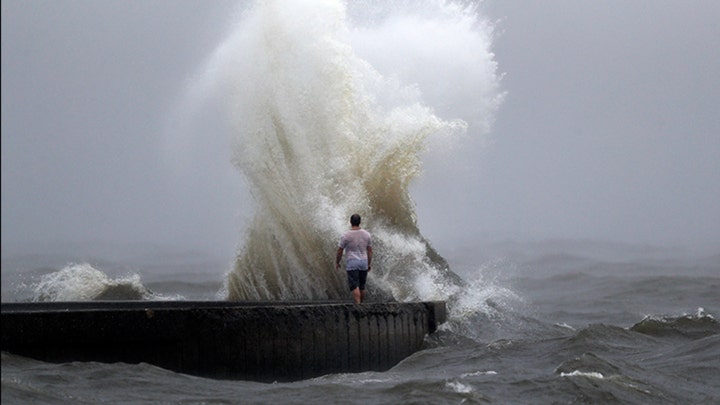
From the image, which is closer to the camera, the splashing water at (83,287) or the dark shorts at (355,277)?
the dark shorts at (355,277)

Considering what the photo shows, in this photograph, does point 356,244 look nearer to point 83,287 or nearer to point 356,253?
point 356,253

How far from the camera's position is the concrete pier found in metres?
9.72

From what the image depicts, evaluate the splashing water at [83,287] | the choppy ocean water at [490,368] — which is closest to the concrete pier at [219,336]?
the choppy ocean water at [490,368]

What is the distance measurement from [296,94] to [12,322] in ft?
29.4

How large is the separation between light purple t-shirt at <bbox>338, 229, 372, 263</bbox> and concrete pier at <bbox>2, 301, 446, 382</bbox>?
0.74 m

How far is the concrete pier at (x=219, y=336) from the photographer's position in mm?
9719

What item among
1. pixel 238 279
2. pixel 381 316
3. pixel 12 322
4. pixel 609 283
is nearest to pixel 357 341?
pixel 381 316

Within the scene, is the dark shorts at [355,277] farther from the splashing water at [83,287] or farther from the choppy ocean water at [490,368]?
the splashing water at [83,287]

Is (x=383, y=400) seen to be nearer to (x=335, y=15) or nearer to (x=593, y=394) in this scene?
(x=593, y=394)

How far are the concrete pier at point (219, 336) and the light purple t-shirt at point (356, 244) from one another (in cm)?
74

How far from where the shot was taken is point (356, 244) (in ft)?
42.5

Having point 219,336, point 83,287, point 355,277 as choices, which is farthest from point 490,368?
point 83,287

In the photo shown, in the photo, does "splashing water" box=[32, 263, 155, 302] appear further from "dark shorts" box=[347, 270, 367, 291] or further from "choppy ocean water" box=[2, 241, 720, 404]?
"dark shorts" box=[347, 270, 367, 291]

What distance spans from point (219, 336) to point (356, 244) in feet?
9.44
